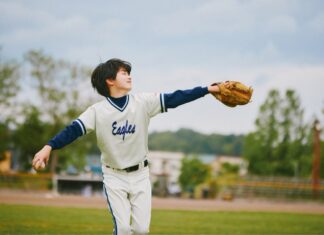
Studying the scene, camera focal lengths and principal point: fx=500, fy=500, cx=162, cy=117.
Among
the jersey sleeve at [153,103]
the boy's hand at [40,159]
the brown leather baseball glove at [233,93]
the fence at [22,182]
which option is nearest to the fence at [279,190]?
the fence at [22,182]

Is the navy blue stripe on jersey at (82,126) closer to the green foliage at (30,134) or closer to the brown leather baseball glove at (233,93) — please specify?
the brown leather baseball glove at (233,93)

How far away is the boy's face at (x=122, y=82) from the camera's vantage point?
5238mm

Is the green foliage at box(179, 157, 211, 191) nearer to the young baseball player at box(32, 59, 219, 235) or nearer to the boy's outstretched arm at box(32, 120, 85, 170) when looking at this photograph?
the young baseball player at box(32, 59, 219, 235)

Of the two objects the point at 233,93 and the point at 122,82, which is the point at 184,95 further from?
the point at 122,82

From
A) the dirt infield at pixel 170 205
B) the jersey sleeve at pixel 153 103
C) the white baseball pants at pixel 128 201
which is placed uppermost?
the jersey sleeve at pixel 153 103

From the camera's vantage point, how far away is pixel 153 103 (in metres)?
5.19

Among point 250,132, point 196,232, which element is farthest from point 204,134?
point 196,232

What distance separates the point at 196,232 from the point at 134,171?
5.29 meters

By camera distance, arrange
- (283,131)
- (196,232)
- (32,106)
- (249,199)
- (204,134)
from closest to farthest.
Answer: (196,232), (249,199), (32,106), (283,131), (204,134)

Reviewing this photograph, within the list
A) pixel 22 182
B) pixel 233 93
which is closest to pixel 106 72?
pixel 233 93

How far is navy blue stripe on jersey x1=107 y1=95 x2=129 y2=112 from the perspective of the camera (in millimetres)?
5147

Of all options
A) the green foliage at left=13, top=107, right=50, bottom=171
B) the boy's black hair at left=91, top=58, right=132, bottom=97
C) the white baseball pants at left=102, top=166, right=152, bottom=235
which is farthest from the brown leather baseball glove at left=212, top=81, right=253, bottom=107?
the green foliage at left=13, top=107, right=50, bottom=171

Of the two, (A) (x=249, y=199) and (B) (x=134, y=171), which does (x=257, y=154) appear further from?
(B) (x=134, y=171)

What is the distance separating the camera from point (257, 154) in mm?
59094
